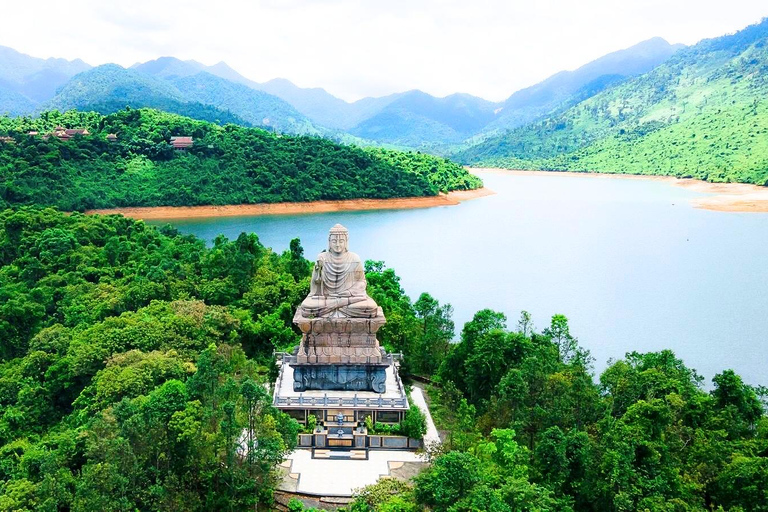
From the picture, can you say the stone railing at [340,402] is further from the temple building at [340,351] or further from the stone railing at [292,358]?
the stone railing at [292,358]

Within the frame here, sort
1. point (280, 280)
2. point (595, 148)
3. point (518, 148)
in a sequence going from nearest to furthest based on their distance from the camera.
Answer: point (280, 280)
point (595, 148)
point (518, 148)

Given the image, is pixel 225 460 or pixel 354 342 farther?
pixel 354 342

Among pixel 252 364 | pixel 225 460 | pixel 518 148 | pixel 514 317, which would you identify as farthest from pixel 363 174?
pixel 518 148

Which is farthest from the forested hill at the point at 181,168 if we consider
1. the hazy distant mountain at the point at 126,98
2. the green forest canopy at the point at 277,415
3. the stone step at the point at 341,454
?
the hazy distant mountain at the point at 126,98

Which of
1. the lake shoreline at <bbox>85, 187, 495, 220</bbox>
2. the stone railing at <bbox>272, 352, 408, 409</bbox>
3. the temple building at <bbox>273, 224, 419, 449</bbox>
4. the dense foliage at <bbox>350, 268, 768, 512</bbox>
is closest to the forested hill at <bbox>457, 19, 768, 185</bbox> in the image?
the lake shoreline at <bbox>85, 187, 495, 220</bbox>

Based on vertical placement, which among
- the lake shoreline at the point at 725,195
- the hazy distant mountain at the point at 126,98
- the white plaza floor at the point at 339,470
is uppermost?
the hazy distant mountain at the point at 126,98

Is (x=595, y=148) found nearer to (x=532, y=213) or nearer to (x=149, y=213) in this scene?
(x=532, y=213)

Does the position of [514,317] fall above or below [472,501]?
below
